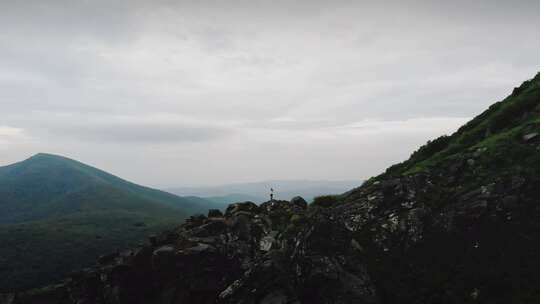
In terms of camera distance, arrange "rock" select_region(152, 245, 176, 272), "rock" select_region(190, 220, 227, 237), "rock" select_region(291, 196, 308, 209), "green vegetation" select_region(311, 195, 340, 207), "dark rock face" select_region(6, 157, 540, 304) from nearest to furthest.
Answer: "dark rock face" select_region(6, 157, 540, 304) → "rock" select_region(152, 245, 176, 272) → "rock" select_region(190, 220, 227, 237) → "rock" select_region(291, 196, 308, 209) → "green vegetation" select_region(311, 195, 340, 207)

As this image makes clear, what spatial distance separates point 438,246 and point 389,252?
3.59 m

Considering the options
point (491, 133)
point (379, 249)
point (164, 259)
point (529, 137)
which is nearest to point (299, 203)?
point (379, 249)

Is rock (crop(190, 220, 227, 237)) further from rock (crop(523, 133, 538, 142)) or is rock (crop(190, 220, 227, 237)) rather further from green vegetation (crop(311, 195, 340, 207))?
rock (crop(523, 133, 538, 142))

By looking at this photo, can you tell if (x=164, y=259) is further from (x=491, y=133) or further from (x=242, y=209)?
(x=491, y=133)

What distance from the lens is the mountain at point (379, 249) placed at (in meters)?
22.9

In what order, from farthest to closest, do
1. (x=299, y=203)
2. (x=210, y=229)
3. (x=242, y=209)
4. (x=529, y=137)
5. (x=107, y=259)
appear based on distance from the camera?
(x=299, y=203), (x=107, y=259), (x=242, y=209), (x=210, y=229), (x=529, y=137)

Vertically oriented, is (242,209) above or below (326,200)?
below

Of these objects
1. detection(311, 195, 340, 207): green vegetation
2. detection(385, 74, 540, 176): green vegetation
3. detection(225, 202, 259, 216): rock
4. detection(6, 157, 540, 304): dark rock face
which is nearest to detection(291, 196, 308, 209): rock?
detection(311, 195, 340, 207): green vegetation

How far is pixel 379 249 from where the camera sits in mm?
27047

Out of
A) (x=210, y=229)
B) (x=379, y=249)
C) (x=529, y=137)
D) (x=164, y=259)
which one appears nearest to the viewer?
(x=379, y=249)

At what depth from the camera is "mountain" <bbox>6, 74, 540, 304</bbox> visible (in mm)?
22891

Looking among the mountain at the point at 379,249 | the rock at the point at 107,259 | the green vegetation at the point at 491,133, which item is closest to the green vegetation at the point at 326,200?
the mountain at the point at 379,249

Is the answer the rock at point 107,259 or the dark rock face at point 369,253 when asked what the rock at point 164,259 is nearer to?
the dark rock face at point 369,253

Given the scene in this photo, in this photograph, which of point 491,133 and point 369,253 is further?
point 491,133
